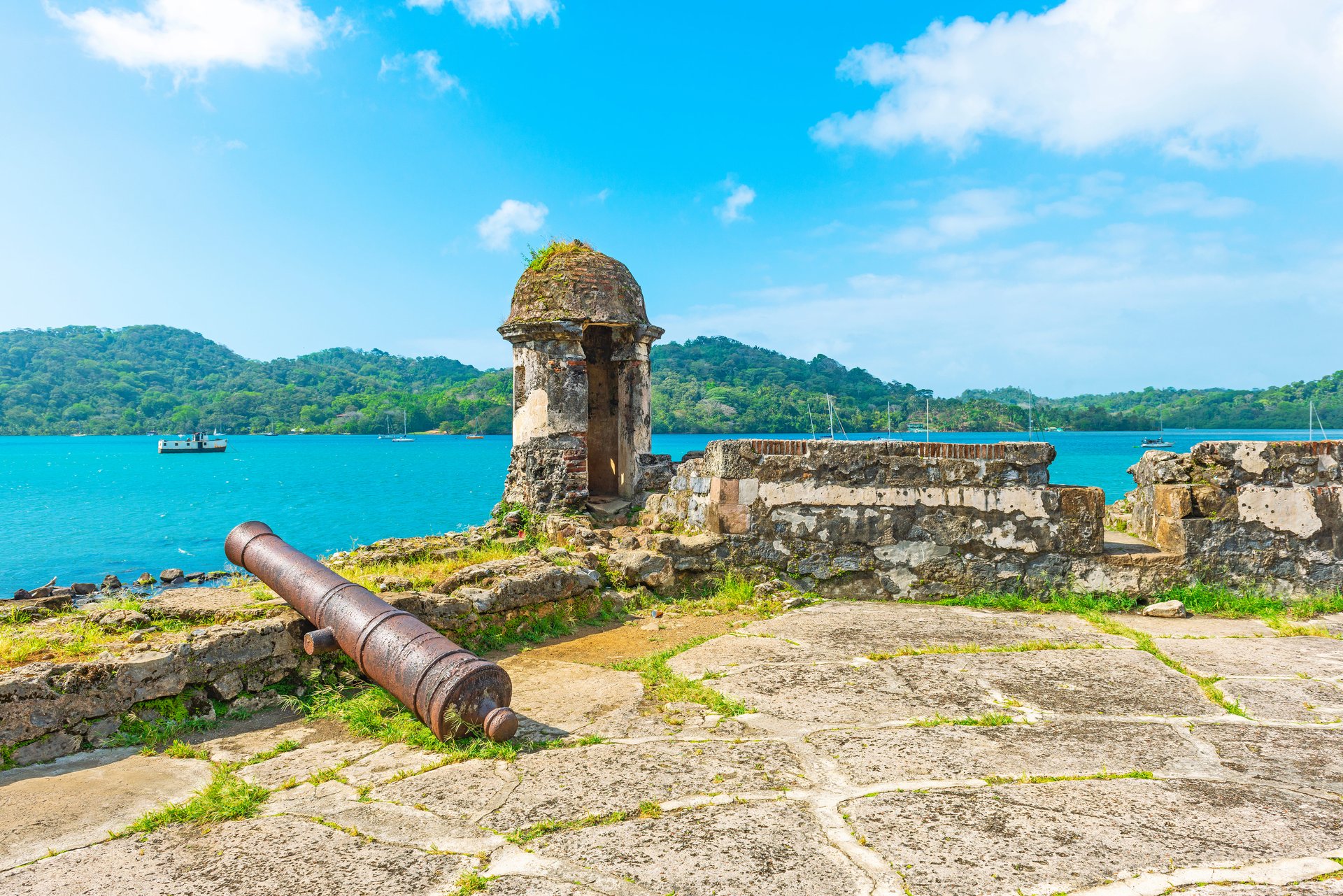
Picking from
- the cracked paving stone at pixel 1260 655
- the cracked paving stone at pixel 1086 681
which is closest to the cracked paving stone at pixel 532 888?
the cracked paving stone at pixel 1086 681

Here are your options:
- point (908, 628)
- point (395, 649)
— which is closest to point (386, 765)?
point (395, 649)

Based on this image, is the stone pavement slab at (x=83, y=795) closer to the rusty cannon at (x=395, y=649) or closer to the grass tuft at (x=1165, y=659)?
the rusty cannon at (x=395, y=649)

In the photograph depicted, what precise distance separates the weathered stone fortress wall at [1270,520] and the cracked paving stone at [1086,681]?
1.97m

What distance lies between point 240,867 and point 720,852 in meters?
1.58

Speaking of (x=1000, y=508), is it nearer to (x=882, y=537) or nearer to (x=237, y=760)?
(x=882, y=537)

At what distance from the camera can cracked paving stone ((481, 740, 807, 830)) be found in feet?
9.18

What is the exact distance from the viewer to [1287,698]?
3797mm

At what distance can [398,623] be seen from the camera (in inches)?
150

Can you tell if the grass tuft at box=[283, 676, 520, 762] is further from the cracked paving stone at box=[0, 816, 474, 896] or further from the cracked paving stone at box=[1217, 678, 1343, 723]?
the cracked paving stone at box=[1217, 678, 1343, 723]

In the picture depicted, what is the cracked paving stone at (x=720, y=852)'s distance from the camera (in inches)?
89.3

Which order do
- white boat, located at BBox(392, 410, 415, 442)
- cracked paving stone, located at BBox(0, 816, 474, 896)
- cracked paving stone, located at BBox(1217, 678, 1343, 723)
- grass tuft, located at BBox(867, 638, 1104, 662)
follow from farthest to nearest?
white boat, located at BBox(392, 410, 415, 442) < grass tuft, located at BBox(867, 638, 1104, 662) < cracked paving stone, located at BBox(1217, 678, 1343, 723) < cracked paving stone, located at BBox(0, 816, 474, 896)

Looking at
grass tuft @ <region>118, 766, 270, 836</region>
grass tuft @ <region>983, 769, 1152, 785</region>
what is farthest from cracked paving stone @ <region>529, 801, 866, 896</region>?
grass tuft @ <region>118, 766, 270, 836</region>

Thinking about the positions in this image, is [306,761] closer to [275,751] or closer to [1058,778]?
[275,751]

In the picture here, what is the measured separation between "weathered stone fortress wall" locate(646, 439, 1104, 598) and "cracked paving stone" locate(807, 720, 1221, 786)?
266 centimetres
